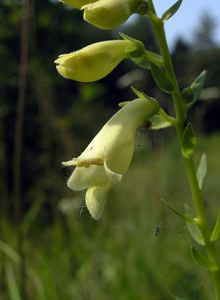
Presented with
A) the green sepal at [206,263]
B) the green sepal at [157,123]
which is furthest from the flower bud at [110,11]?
the green sepal at [206,263]

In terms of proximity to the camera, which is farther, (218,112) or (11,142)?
(218,112)

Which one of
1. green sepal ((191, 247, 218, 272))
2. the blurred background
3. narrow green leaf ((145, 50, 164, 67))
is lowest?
the blurred background

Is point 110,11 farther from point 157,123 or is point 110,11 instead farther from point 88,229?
point 88,229

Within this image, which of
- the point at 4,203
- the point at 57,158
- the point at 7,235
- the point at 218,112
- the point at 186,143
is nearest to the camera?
the point at 186,143

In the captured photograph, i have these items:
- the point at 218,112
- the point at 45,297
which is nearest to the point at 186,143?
the point at 45,297

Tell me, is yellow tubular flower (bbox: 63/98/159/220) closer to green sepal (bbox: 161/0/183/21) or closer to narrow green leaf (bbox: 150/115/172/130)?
narrow green leaf (bbox: 150/115/172/130)

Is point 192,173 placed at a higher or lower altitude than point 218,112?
higher

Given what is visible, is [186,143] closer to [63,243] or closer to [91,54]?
[91,54]

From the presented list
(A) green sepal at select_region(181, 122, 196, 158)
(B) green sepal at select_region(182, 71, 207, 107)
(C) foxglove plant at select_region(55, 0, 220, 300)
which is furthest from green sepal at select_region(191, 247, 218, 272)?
(B) green sepal at select_region(182, 71, 207, 107)

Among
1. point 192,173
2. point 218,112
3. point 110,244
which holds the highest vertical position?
point 192,173
